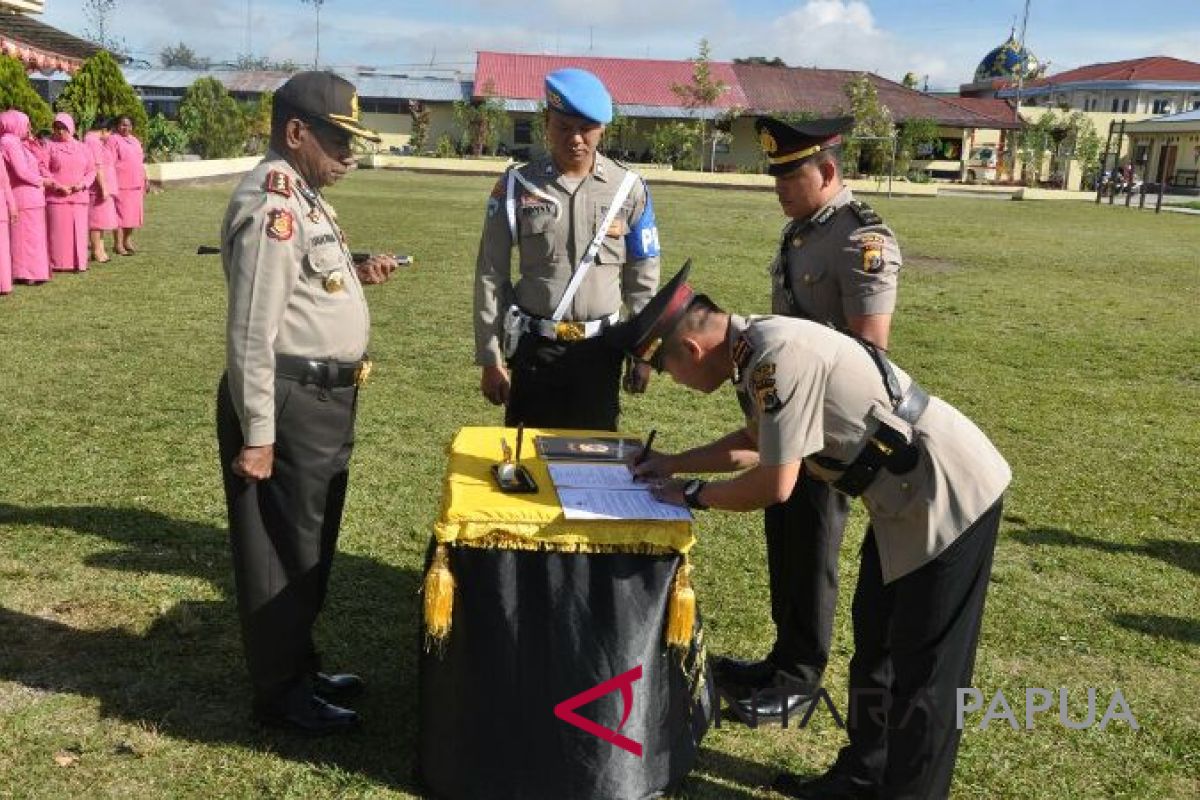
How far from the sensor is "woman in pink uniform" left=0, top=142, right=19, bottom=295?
11.0m

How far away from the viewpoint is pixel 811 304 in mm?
3576

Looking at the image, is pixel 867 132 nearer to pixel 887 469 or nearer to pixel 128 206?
pixel 128 206

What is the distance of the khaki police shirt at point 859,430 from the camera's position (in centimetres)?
262

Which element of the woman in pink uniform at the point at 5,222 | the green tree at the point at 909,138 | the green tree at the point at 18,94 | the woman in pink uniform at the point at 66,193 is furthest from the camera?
the green tree at the point at 909,138

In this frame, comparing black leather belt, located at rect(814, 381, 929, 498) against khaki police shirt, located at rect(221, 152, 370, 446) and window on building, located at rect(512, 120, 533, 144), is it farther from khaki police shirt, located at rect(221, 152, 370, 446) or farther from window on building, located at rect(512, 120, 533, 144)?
window on building, located at rect(512, 120, 533, 144)

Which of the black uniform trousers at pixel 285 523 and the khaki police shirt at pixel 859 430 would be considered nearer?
the khaki police shirt at pixel 859 430

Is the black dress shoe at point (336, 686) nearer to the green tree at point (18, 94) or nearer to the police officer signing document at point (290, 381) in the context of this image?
Result: the police officer signing document at point (290, 381)

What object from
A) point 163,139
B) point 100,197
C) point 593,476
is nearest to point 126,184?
point 100,197

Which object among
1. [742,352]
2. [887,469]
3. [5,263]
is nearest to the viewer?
[742,352]

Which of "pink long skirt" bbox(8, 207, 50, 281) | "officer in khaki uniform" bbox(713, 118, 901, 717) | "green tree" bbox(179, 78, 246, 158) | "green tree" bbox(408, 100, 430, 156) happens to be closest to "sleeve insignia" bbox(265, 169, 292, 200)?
"officer in khaki uniform" bbox(713, 118, 901, 717)

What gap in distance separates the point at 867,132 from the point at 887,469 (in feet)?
154

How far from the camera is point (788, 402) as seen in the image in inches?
102

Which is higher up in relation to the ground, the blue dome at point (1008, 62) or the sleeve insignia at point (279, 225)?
the blue dome at point (1008, 62)

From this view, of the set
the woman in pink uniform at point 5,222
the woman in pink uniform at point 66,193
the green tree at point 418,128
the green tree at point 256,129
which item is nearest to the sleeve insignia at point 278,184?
the woman in pink uniform at point 5,222
